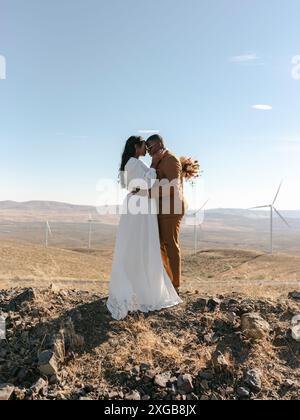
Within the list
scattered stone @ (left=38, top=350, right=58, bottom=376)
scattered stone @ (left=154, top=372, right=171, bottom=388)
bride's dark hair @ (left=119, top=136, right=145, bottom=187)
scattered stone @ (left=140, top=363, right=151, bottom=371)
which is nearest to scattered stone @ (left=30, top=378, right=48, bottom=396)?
scattered stone @ (left=38, top=350, right=58, bottom=376)

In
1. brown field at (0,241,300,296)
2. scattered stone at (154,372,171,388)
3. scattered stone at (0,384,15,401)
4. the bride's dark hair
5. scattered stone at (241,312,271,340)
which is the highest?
the bride's dark hair

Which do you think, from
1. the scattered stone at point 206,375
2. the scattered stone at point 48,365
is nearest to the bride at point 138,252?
the scattered stone at point 48,365

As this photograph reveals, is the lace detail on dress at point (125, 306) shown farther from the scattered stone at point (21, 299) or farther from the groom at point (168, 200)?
the scattered stone at point (21, 299)

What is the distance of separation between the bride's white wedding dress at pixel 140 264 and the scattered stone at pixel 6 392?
2.02 metres

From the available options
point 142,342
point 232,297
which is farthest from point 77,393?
point 232,297

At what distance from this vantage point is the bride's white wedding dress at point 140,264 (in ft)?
22.8

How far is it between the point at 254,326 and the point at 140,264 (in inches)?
73.1

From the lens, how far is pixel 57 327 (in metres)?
6.46

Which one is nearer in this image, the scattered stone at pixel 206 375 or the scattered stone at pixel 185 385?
the scattered stone at pixel 185 385

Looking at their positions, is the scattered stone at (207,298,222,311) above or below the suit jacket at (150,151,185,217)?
below

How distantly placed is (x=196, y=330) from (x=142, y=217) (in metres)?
1.82

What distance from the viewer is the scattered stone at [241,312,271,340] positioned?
6.25 meters

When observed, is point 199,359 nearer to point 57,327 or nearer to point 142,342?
point 142,342

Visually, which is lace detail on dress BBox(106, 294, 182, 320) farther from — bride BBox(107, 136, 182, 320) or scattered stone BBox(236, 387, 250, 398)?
scattered stone BBox(236, 387, 250, 398)
